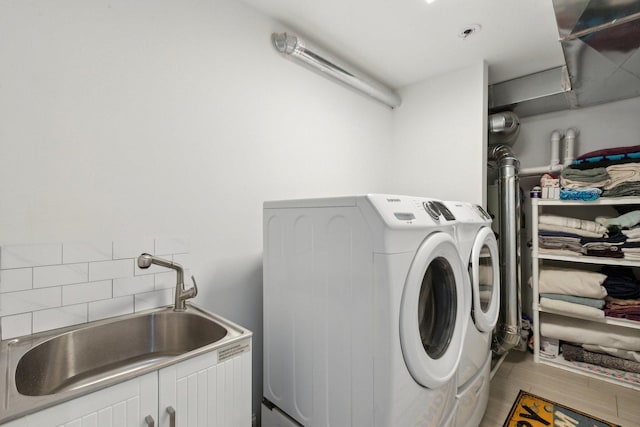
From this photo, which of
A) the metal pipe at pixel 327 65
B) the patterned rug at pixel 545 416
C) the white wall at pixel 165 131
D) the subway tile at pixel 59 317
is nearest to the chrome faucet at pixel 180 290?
the white wall at pixel 165 131

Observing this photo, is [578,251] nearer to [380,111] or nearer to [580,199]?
[580,199]

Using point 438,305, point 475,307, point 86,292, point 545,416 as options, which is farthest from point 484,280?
point 86,292

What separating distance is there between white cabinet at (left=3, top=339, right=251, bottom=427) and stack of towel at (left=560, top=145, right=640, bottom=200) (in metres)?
2.82

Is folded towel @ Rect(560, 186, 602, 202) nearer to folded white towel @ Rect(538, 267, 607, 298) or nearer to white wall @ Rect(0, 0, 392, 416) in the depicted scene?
folded white towel @ Rect(538, 267, 607, 298)

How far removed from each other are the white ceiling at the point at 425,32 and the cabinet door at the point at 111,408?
195cm

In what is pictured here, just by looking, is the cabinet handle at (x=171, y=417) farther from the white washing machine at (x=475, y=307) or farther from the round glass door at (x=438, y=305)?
the white washing machine at (x=475, y=307)

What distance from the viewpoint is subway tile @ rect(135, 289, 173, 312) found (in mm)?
1306

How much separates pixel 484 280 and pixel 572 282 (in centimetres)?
131

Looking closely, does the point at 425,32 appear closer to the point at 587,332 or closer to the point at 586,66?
the point at 586,66

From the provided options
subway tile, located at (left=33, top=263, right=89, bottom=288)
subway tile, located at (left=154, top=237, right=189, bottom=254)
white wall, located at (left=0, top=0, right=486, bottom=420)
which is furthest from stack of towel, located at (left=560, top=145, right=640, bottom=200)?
subway tile, located at (left=33, top=263, right=89, bottom=288)

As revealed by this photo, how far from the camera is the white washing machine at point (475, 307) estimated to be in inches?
57.9

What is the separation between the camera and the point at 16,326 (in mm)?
1021

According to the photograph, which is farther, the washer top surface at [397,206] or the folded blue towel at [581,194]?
the folded blue towel at [581,194]

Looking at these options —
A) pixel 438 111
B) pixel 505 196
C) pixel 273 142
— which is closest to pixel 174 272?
→ pixel 273 142
